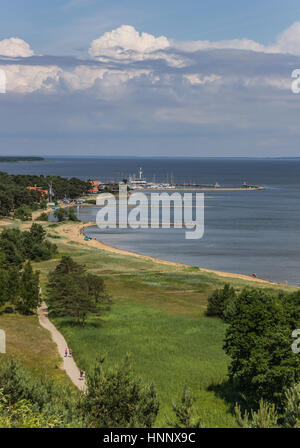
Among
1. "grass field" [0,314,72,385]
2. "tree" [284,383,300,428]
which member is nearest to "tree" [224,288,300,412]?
"tree" [284,383,300,428]

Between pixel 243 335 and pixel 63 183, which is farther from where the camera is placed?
pixel 63 183

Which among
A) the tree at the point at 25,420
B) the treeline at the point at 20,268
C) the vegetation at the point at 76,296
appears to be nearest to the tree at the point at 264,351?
the tree at the point at 25,420

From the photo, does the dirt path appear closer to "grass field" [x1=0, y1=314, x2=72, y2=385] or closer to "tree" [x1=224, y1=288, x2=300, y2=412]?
"grass field" [x1=0, y1=314, x2=72, y2=385]

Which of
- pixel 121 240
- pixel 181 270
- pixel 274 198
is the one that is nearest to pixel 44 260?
pixel 181 270

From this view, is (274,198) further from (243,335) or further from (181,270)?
(243,335)

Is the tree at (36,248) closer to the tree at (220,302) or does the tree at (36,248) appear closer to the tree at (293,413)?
the tree at (220,302)

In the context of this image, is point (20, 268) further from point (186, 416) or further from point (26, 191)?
point (26, 191)
